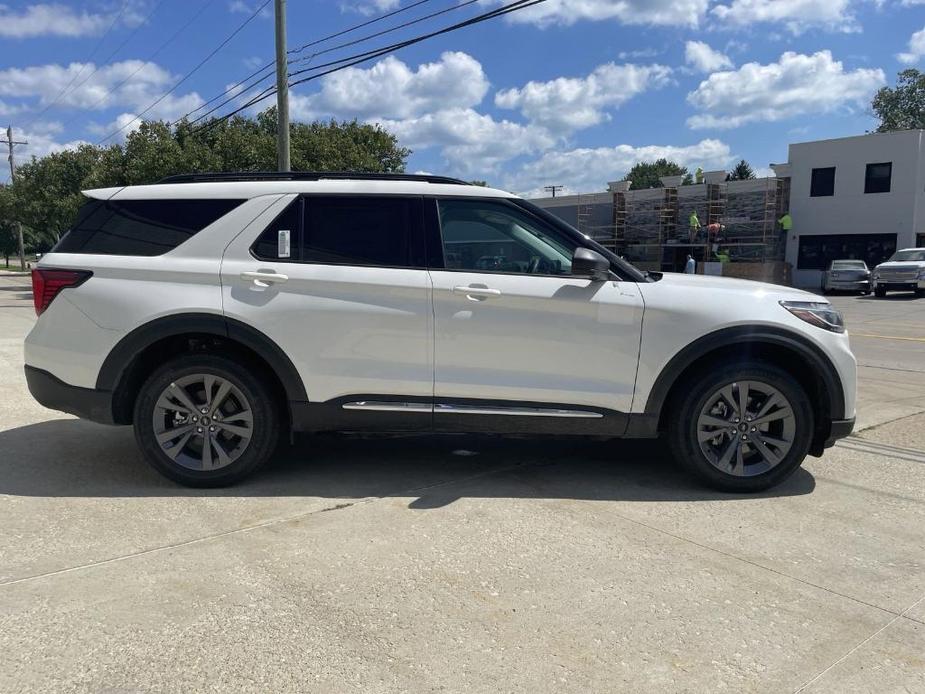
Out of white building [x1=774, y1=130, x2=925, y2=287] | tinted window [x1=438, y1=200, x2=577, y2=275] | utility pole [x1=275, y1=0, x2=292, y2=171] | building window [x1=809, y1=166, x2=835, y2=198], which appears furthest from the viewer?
building window [x1=809, y1=166, x2=835, y2=198]

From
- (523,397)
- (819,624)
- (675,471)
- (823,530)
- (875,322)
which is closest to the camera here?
(819,624)

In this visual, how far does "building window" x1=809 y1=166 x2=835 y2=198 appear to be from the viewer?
34438 millimetres

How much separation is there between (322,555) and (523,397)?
1514 millimetres

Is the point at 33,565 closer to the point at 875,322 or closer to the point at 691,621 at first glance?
the point at 691,621

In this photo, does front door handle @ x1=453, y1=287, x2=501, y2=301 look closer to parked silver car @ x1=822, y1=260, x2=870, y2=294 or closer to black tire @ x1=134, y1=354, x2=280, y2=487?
black tire @ x1=134, y1=354, x2=280, y2=487

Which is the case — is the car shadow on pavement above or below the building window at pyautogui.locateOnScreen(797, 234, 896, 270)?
below

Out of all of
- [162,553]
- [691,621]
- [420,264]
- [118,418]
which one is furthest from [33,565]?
[691,621]

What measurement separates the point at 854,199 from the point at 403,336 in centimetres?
3590

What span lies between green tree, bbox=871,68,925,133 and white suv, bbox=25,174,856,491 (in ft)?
232

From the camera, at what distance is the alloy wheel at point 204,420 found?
437 cm

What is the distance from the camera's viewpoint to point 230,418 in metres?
4.39

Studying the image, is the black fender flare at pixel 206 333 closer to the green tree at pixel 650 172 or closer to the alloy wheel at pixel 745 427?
the alloy wheel at pixel 745 427

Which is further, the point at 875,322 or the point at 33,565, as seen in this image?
the point at 875,322

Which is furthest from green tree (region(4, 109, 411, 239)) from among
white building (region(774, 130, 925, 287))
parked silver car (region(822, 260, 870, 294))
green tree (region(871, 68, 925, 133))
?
green tree (region(871, 68, 925, 133))
